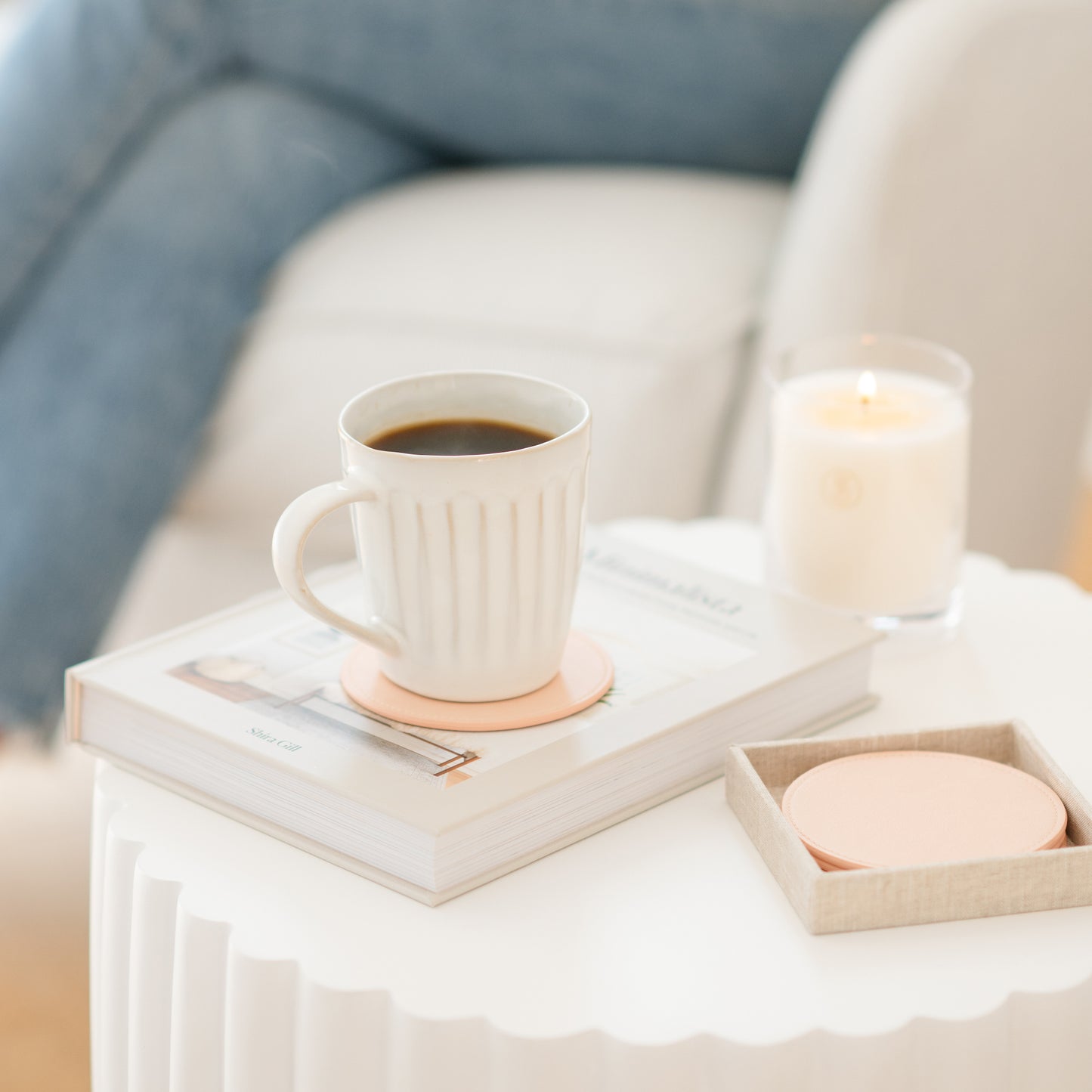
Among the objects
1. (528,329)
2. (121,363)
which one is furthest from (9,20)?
(528,329)

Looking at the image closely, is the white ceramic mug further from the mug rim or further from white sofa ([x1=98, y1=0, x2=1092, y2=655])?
white sofa ([x1=98, y1=0, x2=1092, y2=655])

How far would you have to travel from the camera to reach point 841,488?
71 centimetres

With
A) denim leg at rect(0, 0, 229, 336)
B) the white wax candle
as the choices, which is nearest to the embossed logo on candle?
the white wax candle

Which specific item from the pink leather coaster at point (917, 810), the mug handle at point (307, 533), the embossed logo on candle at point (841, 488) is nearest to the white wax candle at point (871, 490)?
the embossed logo on candle at point (841, 488)

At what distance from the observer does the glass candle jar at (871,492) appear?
0.70 meters

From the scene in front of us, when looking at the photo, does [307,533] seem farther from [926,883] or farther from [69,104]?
[69,104]

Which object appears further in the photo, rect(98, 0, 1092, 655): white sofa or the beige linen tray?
rect(98, 0, 1092, 655): white sofa

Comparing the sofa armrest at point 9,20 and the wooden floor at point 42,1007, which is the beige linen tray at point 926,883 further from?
the sofa armrest at point 9,20

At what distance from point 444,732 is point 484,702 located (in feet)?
0.08

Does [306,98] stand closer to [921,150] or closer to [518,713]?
[921,150]

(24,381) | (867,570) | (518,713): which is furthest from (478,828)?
(24,381)

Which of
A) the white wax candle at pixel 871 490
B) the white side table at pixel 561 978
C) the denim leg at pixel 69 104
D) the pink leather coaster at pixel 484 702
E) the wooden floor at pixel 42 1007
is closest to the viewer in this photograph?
the white side table at pixel 561 978

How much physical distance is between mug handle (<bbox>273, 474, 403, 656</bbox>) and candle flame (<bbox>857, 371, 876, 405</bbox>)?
0.29m

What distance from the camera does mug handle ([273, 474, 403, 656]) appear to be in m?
0.54
